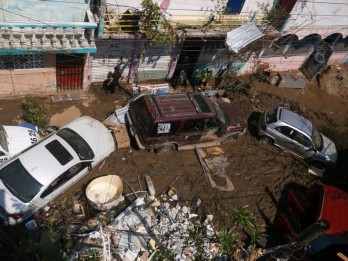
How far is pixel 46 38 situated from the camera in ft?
38.2

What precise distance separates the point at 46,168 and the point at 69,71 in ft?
15.4

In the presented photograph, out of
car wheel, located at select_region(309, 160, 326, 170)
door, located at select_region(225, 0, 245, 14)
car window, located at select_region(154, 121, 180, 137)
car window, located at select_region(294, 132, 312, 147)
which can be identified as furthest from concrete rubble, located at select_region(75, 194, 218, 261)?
door, located at select_region(225, 0, 245, 14)

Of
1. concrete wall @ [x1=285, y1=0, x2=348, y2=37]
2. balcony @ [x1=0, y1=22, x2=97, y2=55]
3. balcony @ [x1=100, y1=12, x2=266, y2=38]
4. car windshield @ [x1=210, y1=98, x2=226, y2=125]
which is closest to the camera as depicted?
balcony @ [x1=0, y1=22, x2=97, y2=55]

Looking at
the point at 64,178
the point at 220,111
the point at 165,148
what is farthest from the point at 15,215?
the point at 220,111

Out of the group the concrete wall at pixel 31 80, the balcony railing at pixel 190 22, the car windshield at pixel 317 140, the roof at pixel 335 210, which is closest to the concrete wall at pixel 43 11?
the balcony railing at pixel 190 22

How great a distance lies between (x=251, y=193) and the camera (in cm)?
1257

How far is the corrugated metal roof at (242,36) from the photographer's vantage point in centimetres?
1353

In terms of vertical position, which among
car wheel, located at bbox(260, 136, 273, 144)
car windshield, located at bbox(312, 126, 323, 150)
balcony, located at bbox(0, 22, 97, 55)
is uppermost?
balcony, located at bbox(0, 22, 97, 55)

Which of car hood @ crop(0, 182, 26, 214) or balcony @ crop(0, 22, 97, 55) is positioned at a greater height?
balcony @ crop(0, 22, 97, 55)

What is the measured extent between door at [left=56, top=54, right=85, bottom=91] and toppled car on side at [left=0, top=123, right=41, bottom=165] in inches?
105

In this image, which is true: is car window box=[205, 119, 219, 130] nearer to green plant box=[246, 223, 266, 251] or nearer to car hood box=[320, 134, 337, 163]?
green plant box=[246, 223, 266, 251]

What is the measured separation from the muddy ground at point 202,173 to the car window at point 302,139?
0.81 m

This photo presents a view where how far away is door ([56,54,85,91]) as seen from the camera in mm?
12820

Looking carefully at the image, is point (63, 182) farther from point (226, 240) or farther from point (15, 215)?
point (226, 240)
